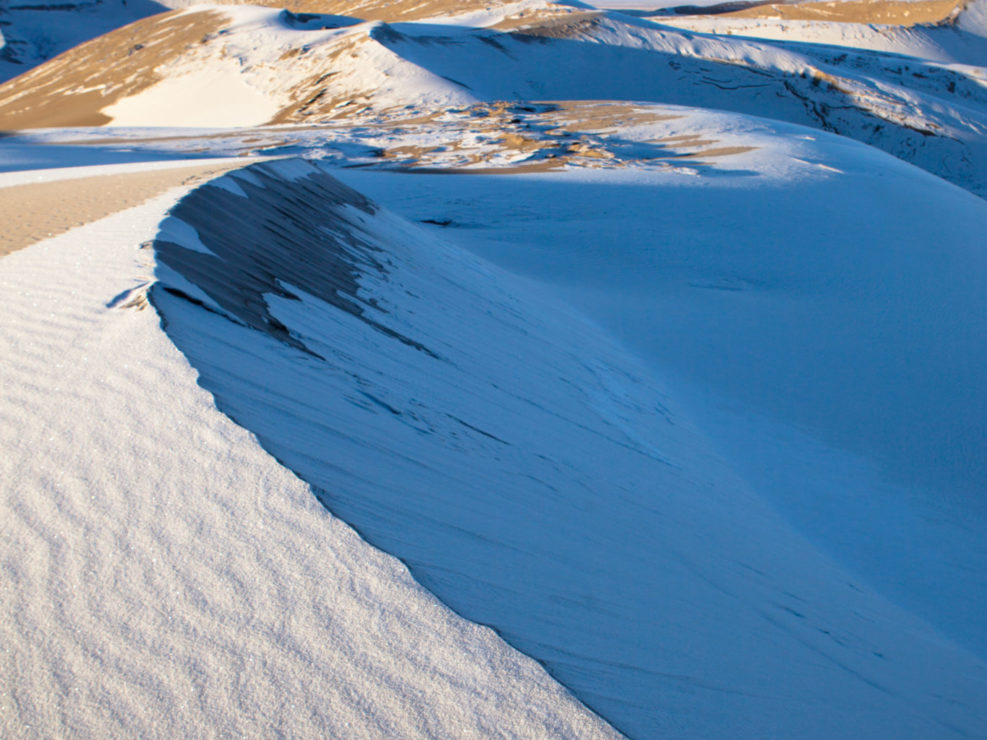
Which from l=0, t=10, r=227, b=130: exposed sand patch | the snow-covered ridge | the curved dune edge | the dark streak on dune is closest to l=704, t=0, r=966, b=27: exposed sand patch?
the snow-covered ridge

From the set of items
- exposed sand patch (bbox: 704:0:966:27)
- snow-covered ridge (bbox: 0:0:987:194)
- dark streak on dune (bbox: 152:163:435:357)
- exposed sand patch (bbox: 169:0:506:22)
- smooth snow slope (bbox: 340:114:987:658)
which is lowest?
smooth snow slope (bbox: 340:114:987:658)

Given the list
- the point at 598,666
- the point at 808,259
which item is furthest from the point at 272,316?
the point at 808,259

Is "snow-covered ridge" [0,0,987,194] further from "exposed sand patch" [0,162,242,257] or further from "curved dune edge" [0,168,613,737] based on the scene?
"curved dune edge" [0,168,613,737]

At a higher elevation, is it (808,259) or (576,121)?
(576,121)

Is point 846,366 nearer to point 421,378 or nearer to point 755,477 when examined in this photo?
point 755,477

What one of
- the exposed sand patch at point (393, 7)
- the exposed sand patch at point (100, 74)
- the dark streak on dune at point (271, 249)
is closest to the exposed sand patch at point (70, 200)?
the dark streak on dune at point (271, 249)

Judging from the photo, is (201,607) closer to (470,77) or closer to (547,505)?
(547,505)
